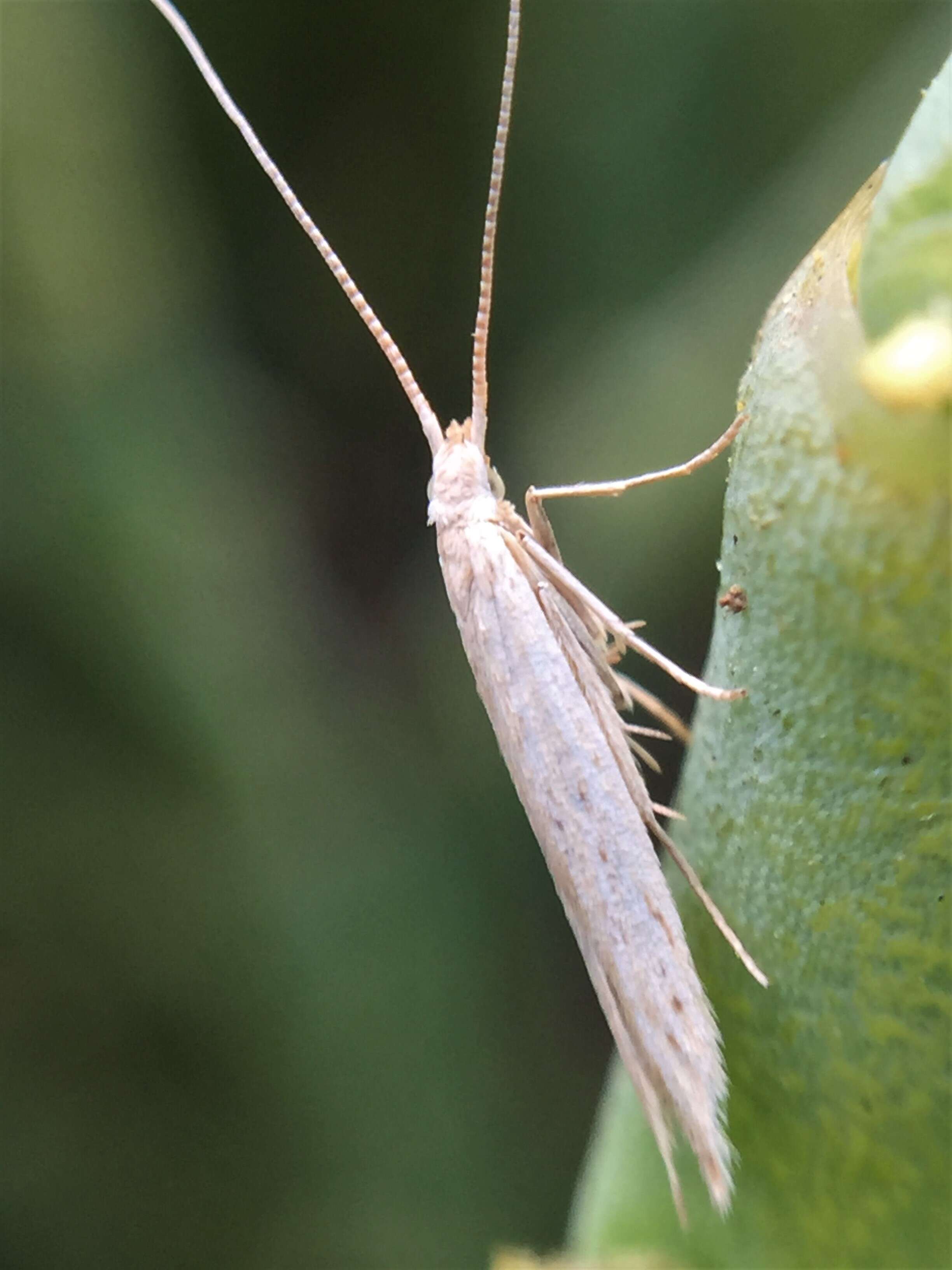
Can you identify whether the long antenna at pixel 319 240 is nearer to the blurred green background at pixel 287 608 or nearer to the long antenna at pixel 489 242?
the long antenna at pixel 489 242

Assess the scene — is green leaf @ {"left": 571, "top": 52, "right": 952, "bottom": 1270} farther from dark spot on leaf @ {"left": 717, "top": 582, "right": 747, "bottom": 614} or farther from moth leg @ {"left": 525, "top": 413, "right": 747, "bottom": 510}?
moth leg @ {"left": 525, "top": 413, "right": 747, "bottom": 510}

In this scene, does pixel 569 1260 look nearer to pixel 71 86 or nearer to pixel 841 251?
pixel 841 251

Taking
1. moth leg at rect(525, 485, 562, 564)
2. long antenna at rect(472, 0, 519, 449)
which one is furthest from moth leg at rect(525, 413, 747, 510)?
long antenna at rect(472, 0, 519, 449)

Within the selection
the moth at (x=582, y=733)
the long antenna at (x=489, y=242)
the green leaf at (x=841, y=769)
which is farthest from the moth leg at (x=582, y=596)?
the green leaf at (x=841, y=769)

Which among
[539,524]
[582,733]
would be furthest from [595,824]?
[539,524]

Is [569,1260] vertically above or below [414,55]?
below

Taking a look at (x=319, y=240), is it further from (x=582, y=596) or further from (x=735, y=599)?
(x=735, y=599)

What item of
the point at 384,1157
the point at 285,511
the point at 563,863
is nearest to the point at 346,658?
the point at 285,511
